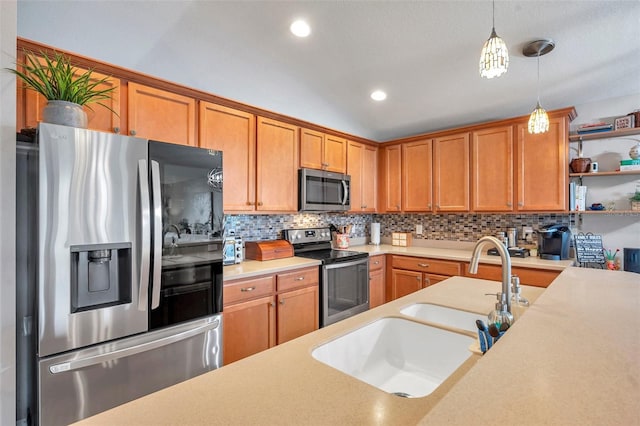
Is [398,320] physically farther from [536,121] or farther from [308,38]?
[308,38]

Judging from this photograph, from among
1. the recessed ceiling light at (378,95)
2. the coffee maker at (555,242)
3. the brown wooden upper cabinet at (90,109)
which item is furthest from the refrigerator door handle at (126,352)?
the coffee maker at (555,242)

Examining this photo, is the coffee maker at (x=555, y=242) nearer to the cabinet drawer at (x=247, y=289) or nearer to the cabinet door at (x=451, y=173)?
the cabinet door at (x=451, y=173)

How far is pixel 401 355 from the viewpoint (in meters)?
1.25

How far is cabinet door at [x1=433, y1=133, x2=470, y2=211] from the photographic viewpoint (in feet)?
11.0

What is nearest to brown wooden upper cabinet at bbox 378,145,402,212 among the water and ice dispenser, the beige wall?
the water and ice dispenser

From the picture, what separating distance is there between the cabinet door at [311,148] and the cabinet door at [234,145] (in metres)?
0.58

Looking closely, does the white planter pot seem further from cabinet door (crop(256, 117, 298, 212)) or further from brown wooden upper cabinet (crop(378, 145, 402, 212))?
brown wooden upper cabinet (crop(378, 145, 402, 212))

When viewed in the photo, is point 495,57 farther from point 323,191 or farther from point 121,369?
point 121,369

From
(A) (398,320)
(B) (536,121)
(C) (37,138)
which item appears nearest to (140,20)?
(C) (37,138)

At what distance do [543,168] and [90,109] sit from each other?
364 cm

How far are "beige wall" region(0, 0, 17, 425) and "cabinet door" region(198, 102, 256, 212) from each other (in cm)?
110

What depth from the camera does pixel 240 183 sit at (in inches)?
103

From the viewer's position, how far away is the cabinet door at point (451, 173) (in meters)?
3.34

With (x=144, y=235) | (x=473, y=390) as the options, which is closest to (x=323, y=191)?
(x=144, y=235)
